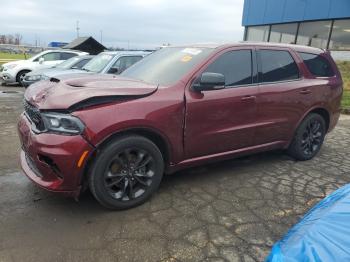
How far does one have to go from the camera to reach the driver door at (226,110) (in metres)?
3.44

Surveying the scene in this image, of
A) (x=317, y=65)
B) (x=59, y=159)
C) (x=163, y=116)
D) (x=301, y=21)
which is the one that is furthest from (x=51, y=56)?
(x=301, y=21)

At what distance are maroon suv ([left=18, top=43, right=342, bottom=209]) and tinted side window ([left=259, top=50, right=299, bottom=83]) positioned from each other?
0.01 meters

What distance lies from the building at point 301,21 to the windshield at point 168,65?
1614 cm

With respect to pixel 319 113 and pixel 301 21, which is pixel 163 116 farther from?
pixel 301 21

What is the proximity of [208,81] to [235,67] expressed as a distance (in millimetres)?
728

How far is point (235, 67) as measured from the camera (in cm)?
385

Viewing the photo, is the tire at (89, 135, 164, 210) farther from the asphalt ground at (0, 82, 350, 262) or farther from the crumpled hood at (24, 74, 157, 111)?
the crumpled hood at (24, 74, 157, 111)

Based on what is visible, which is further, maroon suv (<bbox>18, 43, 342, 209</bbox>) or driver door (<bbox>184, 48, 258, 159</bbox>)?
driver door (<bbox>184, 48, 258, 159</bbox>)

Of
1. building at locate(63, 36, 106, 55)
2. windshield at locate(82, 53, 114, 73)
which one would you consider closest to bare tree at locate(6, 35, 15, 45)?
building at locate(63, 36, 106, 55)

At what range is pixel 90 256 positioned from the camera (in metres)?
2.51

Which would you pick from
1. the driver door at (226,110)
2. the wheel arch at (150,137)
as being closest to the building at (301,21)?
the driver door at (226,110)

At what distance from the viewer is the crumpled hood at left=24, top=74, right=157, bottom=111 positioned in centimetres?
283

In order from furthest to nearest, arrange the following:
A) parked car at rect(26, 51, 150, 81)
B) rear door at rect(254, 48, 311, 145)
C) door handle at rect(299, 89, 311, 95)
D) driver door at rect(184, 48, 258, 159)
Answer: parked car at rect(26, 51, 150, 81) → door handle at rect(299, 89, 311, 95) → rear door at rect(254, 48, 311, 145) → driver door at rect(184, 48, 258, 159)

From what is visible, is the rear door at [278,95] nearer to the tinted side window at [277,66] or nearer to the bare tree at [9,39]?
the tinted side window at [277,66]
